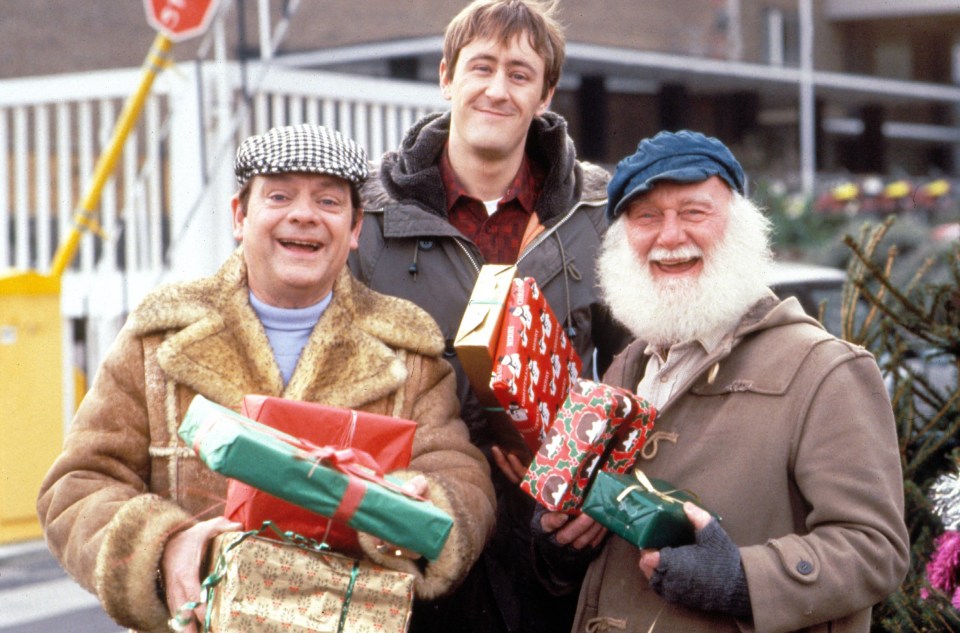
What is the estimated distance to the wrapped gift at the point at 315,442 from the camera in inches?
99.0

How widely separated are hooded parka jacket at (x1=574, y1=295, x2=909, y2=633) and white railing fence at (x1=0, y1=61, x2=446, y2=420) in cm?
639

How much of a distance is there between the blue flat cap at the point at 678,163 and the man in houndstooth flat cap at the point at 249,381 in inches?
24.6

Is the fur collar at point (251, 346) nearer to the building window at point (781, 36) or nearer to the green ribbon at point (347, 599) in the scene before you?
the green ribbon at point (347, 599)

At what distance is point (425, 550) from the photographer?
2.41m

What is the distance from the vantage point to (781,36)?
26.2 metres

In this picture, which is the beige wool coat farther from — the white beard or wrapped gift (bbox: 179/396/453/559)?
the white beard

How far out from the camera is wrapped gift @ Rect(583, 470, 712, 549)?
2.52 metres

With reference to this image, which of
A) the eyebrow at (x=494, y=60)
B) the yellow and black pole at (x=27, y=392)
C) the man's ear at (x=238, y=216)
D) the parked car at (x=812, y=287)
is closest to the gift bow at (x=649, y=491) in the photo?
the man's ear at (x=238, y=216)

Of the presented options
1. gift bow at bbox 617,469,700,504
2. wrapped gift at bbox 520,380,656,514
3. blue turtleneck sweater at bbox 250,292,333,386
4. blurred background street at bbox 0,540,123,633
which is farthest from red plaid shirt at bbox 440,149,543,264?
blurred background street at bbox 0,540,123,633

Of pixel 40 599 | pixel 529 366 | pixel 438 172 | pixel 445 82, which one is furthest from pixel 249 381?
pixel 40 599

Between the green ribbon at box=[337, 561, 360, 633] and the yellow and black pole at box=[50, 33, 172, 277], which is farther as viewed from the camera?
the yellow and black pole at box=[50, 33, 172, 277]

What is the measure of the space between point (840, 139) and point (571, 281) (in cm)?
2751

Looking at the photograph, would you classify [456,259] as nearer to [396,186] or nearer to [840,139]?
[396,186]

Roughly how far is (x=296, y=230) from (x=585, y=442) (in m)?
0.80
